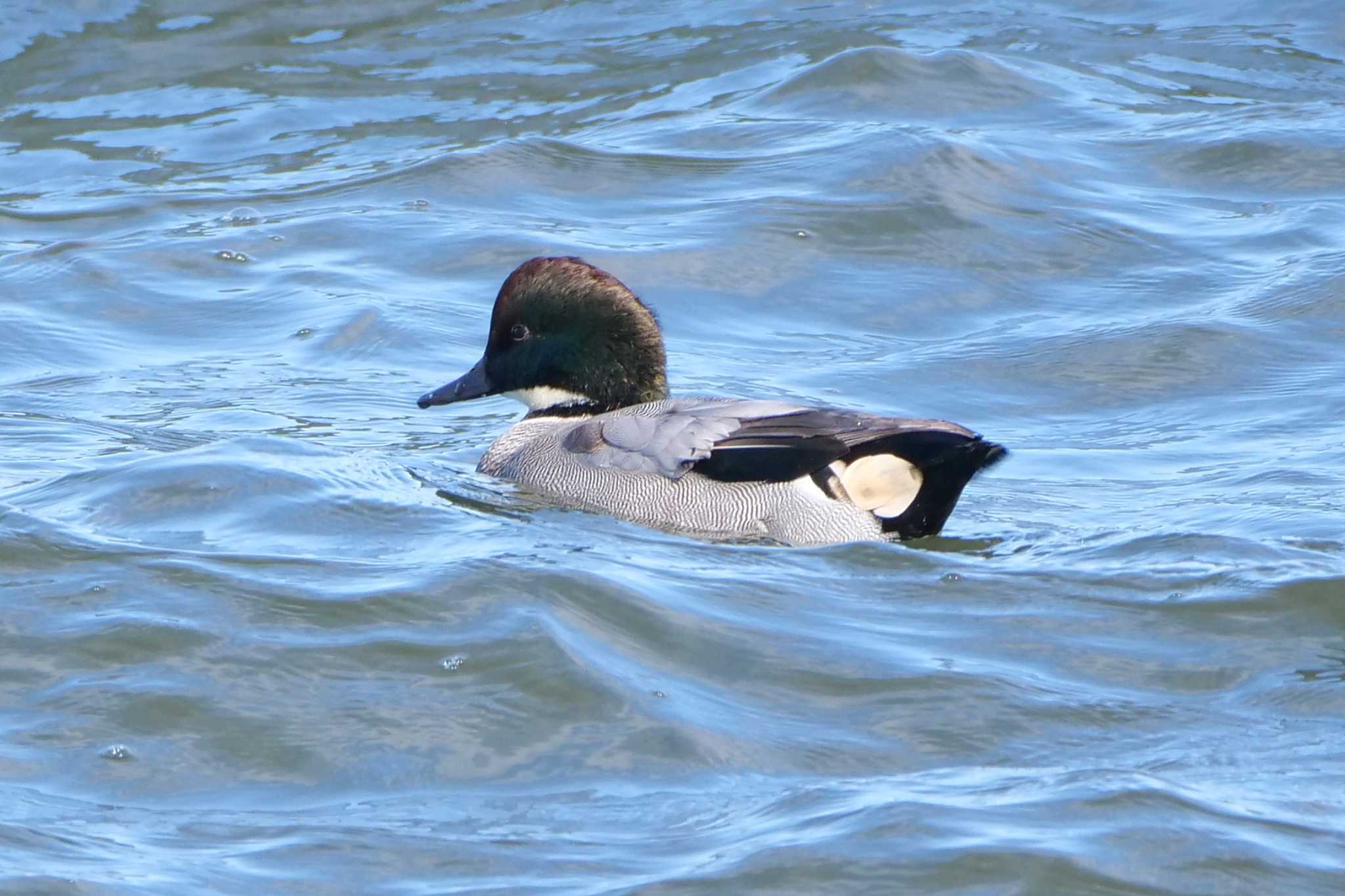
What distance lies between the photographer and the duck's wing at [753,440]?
6277 mm

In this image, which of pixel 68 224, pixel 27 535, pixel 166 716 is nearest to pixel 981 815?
pixel 166 716

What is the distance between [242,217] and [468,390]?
3688 millimetres

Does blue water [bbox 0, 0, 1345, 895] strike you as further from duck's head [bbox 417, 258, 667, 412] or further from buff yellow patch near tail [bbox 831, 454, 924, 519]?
duck's head [bbox 417, 258, 667, 412]

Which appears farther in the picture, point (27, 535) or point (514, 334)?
point (514, 334)

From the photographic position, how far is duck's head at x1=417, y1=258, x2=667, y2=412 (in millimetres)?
7410

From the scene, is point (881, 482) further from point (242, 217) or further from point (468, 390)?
point (242, 217)

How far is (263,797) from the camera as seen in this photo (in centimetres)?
447

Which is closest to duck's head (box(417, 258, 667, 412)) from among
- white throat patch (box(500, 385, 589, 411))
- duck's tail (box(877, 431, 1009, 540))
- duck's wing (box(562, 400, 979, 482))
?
white throat patch (box(500, 385, 589, 411))

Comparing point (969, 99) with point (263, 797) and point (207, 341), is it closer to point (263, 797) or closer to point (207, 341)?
point (207, 341)

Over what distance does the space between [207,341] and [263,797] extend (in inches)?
188

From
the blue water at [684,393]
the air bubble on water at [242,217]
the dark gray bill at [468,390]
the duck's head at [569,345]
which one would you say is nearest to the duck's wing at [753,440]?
the blue water at [684,393]

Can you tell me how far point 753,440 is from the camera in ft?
21.3

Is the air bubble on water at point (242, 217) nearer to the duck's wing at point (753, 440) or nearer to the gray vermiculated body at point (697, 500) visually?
the gray vermiculated body at point (697, 500)

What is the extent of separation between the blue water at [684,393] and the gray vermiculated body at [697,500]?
12 cm
